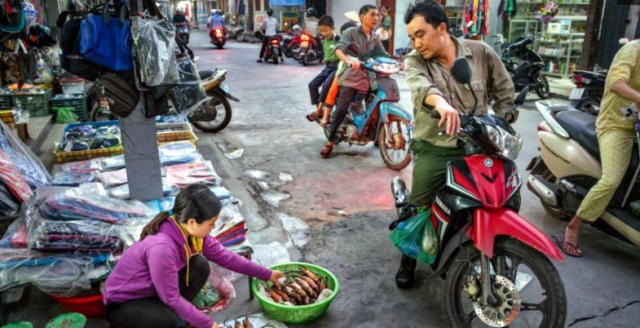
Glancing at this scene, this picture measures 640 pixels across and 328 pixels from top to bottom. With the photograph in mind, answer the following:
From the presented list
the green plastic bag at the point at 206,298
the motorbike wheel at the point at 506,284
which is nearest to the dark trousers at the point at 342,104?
the green plastic bag at the point at 206,298

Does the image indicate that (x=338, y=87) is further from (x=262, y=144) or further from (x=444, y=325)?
(x=444, y=325)

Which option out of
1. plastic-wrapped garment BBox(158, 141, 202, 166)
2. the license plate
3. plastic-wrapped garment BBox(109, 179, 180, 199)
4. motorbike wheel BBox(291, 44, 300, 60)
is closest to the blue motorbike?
plastic-wrapped garment BBox(158, 141, 202, 166)

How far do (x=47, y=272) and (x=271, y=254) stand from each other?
1478 mm

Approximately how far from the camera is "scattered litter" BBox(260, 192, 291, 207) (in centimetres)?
471

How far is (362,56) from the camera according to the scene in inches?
230

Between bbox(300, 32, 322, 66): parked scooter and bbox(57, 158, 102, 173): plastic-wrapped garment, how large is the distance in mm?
11232

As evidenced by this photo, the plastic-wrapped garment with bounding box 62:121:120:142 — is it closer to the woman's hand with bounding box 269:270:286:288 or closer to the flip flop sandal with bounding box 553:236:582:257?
the woman's hand with bounding box 269:270:286:288

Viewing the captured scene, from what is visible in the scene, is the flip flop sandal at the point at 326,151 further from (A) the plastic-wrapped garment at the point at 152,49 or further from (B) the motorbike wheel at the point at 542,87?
(B) the motorbike wheel at the point at 542,87

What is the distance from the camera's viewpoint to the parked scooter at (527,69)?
373 inches

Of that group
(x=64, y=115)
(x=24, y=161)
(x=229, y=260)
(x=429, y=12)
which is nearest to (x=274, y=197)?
(x=229, y=260)

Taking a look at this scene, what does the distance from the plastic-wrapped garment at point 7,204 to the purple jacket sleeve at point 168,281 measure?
1555mm

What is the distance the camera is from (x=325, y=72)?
6.59 metres

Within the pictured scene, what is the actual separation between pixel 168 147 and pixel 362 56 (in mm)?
2472

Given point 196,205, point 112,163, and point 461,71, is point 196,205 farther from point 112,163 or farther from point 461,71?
point 112,163
